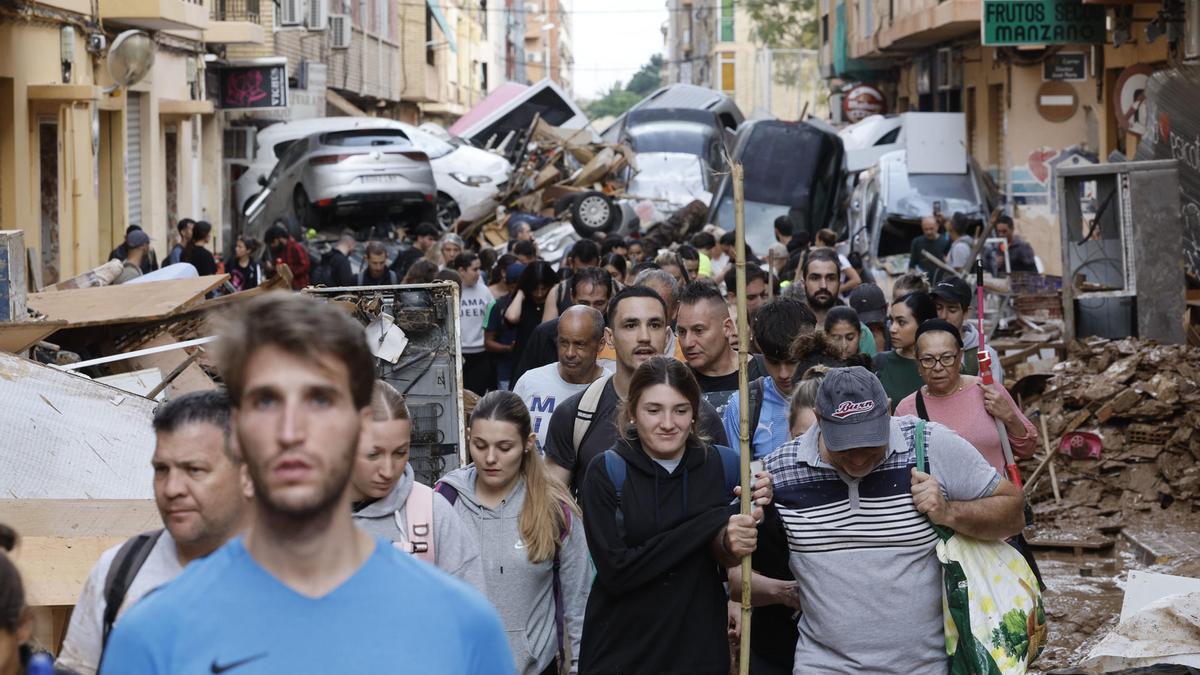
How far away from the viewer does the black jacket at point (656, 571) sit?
489 centimetres

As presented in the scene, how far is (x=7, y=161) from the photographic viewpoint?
1850 centimetres

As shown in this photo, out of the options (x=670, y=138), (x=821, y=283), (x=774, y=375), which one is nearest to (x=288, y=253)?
(x=821, y=283)

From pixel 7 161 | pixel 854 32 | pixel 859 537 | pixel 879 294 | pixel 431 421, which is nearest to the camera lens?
pixel 859 537

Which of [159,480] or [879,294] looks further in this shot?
[879,294]

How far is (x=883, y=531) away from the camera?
4871 millimetres

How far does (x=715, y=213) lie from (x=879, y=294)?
15466 millimetres

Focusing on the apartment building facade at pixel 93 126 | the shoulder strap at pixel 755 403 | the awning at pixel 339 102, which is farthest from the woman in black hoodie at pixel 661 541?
the awning at pixel 339 102

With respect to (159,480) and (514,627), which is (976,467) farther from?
(159,480)

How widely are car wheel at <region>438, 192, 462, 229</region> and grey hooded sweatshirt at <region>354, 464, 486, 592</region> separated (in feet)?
81.1

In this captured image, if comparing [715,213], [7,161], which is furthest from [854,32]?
[7,161]

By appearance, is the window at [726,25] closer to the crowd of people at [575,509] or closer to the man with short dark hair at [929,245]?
the man with short dark hair at [929,245]

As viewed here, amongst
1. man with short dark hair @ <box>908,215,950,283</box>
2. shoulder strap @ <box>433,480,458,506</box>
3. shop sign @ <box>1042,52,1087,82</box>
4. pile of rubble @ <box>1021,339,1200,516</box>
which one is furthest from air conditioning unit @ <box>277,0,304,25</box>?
shoulder strap @ <box>433,480,458,506</box>

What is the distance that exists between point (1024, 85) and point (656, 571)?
74.9 feet

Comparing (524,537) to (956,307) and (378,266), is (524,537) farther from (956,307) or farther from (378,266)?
(378,266)
